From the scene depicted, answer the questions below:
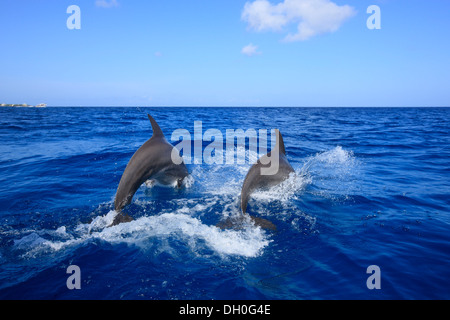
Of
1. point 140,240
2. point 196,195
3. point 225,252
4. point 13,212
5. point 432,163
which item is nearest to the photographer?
point 225,252

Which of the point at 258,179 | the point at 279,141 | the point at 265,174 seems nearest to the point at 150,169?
the point at 258,179

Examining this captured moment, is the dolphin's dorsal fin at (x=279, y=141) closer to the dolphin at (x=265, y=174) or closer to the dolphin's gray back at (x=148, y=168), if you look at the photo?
the dolphin at (x=265, y=174)

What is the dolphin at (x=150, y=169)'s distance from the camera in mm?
6381

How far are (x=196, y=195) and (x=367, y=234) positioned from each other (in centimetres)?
457

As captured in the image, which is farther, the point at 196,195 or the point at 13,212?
the point at 196,195

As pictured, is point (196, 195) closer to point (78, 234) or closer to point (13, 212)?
point (78, 234)

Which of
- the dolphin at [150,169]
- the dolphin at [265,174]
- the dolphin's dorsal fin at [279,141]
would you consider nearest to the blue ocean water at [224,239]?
the dolphin at [150,169]

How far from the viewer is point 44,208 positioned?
682cm

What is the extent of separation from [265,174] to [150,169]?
3056 mm

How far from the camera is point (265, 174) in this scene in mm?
6895

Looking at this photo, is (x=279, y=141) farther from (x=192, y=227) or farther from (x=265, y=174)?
(x=192, y=227)

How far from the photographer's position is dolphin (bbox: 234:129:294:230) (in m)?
6.29
